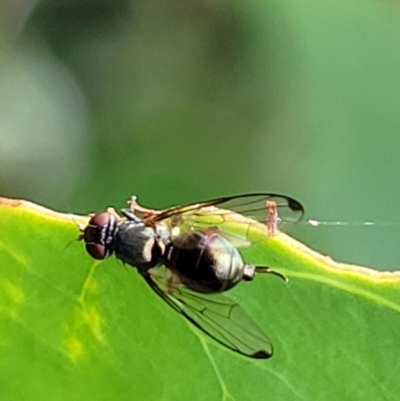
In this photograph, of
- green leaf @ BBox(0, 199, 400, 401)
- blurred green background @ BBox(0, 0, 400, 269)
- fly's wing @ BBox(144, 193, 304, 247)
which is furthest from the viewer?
blurred green background @ BBox(0, 0, 400, 269)

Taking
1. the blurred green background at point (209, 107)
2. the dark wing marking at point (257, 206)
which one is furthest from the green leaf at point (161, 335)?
the blurred green background at point (209, 107)

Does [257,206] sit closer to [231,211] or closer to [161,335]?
[231,211]

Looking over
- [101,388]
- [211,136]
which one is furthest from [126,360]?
[211,136]

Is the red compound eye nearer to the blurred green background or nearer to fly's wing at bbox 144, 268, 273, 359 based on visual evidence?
fly's wing at bbox 144, 268, 273, 359

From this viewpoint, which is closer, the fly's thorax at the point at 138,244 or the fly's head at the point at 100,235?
the fly's head at the point at 100,235

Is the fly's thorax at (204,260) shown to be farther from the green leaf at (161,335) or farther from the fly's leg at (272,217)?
the green leaf at (161,335)

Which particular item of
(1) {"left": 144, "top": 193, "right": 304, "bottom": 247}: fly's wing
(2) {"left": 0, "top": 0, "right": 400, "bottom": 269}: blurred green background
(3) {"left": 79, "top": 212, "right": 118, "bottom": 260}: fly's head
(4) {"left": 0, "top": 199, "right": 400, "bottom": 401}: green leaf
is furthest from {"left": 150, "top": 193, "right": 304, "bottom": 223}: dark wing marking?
(2) {"left": 0, "top": 0, "right": 400, "bottom": 269}: blurred green background
